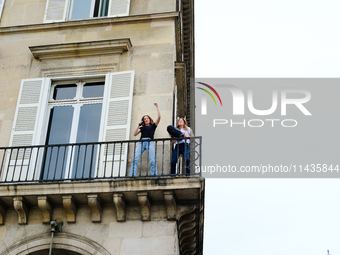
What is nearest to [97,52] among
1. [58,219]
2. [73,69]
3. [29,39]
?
[73,69]

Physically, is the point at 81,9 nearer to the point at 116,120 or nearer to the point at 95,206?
the point at 116,120

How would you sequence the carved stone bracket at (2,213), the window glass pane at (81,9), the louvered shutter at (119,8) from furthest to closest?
1. the window glass pane at (81,9)
2. the louvered shutter at (119,8)
3. the carved stone bracket at (2,213)

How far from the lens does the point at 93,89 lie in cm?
1162

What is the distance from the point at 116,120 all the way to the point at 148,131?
2.94 ft

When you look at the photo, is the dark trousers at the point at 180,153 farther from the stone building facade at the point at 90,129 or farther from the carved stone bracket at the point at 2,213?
the carved stone bracket at the point at 2,213

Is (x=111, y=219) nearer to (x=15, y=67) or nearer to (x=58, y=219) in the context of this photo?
(x=58, y=219)

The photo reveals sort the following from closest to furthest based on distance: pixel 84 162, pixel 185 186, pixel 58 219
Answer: pixel 185 186 < pixel 58 219 < pixel 84 162

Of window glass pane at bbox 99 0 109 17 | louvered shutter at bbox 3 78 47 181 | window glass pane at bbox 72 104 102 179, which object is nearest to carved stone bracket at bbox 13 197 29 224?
louvered shutter at bbox 3 78 47 181

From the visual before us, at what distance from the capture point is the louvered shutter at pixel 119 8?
12.5 metres

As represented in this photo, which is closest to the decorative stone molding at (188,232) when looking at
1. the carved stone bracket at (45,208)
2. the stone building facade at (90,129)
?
the stone building facade at (90,129)

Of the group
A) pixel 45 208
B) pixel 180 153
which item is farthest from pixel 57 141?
pixel 180 153

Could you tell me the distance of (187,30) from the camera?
15922 mm

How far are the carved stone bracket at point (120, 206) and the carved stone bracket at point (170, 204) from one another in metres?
0.80

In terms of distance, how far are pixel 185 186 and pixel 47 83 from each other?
4.44 m
